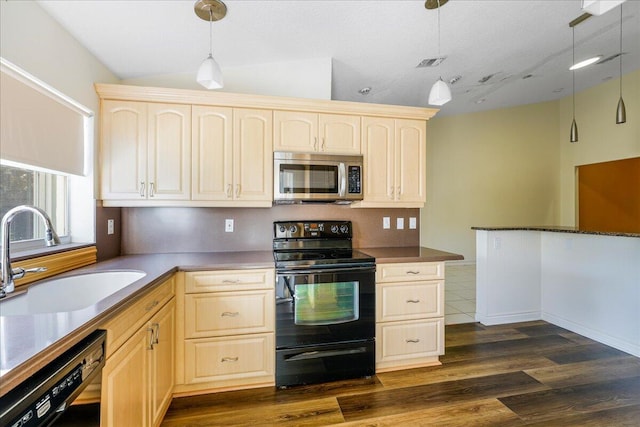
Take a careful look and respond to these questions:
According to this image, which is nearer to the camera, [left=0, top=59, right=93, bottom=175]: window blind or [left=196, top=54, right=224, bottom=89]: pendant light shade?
[left=0, top=59, right=93, bottom=175]: window blind

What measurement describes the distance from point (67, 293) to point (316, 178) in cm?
174

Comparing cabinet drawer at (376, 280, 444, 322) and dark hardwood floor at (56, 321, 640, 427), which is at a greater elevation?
cabinet drawer at (376, 280, 444, 322)

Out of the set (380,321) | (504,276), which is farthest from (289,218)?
(504,276)

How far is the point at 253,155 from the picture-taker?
7.80 ft

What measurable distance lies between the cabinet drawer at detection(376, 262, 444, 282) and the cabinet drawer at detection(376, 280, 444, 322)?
0.13ft

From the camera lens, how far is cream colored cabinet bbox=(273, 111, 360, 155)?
2416mm

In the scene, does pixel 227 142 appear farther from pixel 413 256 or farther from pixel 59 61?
pixel 413 256

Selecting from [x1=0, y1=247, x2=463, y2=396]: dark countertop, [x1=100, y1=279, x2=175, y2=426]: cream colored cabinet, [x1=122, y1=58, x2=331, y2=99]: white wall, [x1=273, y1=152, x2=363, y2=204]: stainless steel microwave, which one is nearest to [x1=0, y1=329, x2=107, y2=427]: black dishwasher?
[x1=0, y1=247, x2=463, y2=396]: dark countertop

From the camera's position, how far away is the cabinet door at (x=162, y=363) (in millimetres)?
1573

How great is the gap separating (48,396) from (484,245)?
3.55 metres

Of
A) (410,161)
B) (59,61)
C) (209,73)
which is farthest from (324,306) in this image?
(59,61)

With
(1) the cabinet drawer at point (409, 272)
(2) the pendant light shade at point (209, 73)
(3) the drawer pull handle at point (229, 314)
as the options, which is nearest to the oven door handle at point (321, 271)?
(1) the cabinet drawer at point (409, 272)

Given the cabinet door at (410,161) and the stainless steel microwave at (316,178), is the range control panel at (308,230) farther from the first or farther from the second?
the cabinet door at (410,161)

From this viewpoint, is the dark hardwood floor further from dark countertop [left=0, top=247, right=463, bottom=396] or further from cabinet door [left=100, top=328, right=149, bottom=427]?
dark countertop [left=0, top=247, right=463, bottom=396]
